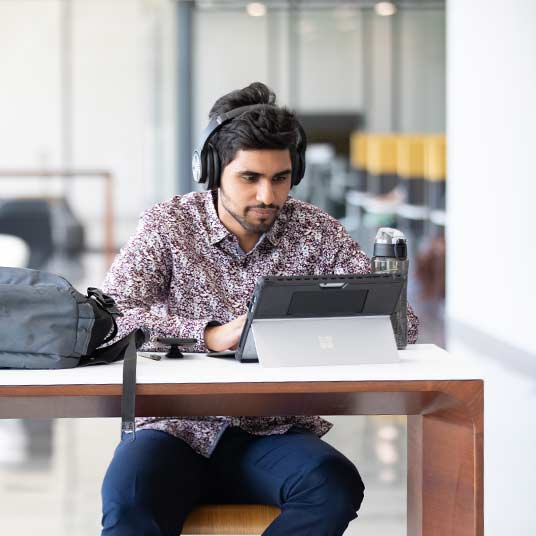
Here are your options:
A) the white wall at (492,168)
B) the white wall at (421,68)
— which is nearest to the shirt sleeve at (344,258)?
the white wall at (492,168)

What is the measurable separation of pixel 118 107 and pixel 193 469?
29.7ft

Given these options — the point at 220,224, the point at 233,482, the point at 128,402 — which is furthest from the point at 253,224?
the point at 128,402

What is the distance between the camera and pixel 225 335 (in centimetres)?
208

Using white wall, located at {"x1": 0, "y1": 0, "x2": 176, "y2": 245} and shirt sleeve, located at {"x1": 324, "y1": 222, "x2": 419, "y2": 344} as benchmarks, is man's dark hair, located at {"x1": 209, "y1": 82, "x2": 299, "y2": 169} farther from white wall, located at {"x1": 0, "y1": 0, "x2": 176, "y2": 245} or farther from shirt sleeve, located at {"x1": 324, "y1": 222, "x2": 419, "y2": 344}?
white wall, located at {"x1": 0, "y1": 0, "x2": 176, "y2": 245}

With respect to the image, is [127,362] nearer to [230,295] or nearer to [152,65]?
[230,295]

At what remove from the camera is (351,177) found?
37.0ft

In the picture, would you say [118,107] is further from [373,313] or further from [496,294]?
[373,313]

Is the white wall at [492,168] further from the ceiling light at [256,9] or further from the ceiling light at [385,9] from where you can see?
the ceiling light at [256,9]

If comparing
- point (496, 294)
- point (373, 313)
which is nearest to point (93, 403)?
point (373, 313)

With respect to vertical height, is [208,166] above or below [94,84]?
below

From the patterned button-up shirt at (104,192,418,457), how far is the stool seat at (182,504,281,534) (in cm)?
13

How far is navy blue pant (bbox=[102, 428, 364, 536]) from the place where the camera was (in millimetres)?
1991

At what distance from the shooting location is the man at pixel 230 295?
2064 millimetres

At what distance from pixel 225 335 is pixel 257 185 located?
1.24 feet
